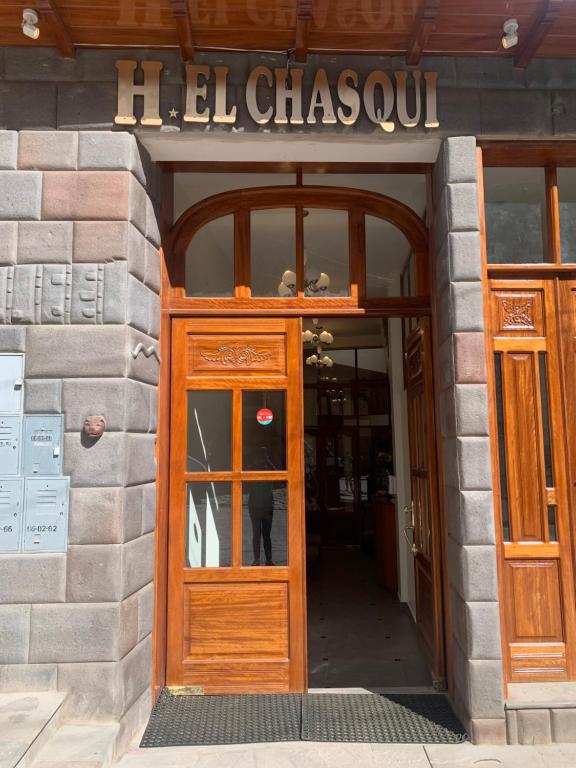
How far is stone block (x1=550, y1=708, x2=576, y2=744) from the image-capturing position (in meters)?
3.34

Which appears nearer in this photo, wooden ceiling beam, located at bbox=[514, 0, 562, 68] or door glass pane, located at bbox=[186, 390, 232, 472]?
wooden ceiling beam, located at bbox=[514, 0, 562, 68]

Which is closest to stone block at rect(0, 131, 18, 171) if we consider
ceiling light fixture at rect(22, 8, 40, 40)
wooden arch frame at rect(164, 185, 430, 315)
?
ceiling light fixture at rect(22, 8, 40, 40)

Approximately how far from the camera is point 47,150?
370cm

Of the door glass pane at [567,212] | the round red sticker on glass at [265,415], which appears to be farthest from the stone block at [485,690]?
the door glass pane at [567,212]

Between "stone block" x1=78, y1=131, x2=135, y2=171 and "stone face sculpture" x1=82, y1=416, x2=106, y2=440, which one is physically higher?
"stone block" x1=78, y1=131, x2=135, y2=171

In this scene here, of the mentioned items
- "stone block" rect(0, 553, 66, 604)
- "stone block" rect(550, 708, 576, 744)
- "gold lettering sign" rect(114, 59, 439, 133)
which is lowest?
"stone block" rect(550, 708, 576, 744)

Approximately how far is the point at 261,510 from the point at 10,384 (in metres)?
1.87

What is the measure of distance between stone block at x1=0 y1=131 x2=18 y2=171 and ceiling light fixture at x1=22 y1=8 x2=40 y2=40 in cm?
60

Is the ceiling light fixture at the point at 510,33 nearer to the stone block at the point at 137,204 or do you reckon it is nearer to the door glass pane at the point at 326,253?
the door glass pane at the point at 326,253

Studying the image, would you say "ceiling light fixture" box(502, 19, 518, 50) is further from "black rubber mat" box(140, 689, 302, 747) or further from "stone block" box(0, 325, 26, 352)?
"black rubber mat" box(140, 689, 302, 747)

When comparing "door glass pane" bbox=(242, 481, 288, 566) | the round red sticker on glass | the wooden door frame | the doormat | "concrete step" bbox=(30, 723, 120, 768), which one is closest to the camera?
"concrete step" bbox=(30, 723, 120, 768)

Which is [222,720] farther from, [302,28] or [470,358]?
[302,28]

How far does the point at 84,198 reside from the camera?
3672mm

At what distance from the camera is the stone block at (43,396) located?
3.53m
